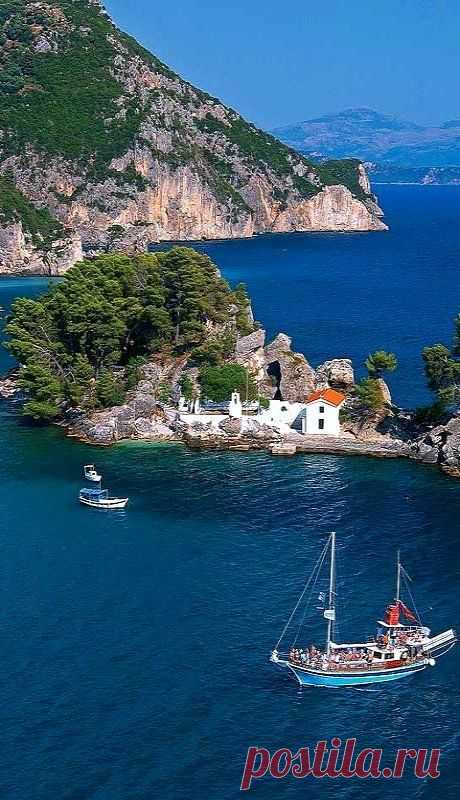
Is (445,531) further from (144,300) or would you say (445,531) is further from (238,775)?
(144,300)

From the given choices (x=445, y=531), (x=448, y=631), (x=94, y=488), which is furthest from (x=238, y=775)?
(x=94, y=488)

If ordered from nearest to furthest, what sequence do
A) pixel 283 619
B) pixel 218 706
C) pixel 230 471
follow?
pixel 218 706 < pixel 283 619 < pixel 230 471

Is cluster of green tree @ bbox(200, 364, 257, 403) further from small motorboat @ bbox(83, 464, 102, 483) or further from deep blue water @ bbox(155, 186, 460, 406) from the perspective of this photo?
small motorboat @ bbox(83, 464, 102, 483)

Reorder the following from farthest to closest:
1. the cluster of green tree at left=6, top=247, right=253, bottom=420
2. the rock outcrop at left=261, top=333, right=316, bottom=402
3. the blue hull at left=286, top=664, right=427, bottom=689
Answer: the rock outcrop at left=261, top=333, right=316, bottom=402 < the cluster of green tree at left=6, top=247, right=253, bottom=420 < the blue hull at left=286, top=664, right=427, bottom=689

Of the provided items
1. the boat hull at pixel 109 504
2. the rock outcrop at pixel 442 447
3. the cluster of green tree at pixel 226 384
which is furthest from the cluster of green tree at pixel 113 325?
the rock outcrop at pixel 442 447

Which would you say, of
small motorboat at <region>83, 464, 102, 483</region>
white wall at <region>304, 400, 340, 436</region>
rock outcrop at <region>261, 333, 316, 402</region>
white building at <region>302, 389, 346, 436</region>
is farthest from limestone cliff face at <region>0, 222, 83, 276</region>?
small motorboat at <region>83, 464, 102, 483</region>
